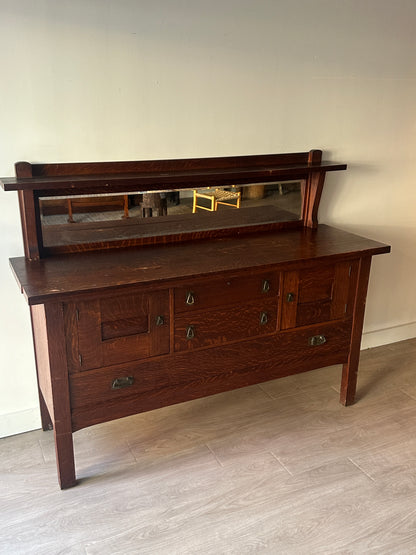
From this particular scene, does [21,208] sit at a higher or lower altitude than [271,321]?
higher

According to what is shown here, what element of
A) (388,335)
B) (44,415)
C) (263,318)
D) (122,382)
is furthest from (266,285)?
(388,335)

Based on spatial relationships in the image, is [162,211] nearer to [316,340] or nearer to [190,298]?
[190,298]

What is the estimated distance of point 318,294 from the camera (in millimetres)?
2129

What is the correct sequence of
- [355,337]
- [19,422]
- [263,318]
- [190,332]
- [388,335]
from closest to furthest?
1. [190,332]
2. [263,318]
3. [19,422]
4. [355,337]
5. [388,335]

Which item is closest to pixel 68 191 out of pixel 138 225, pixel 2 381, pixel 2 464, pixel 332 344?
pixel 138 225

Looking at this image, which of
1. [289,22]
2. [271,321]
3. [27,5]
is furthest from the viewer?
[289,22]

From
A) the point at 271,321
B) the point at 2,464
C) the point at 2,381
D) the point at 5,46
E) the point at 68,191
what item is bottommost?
the point at 2,464

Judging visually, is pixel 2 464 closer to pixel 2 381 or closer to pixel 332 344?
pixel 2 381

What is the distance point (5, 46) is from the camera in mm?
1759

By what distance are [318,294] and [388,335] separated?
1066 mm

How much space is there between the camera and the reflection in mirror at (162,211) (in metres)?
1.97

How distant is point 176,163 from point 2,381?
3.58 ft

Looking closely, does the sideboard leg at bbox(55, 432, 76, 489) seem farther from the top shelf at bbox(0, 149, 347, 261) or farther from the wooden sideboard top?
the top shelf at bbox(0, 149, 347, 261)

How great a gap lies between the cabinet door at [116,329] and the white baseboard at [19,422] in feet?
1.83
